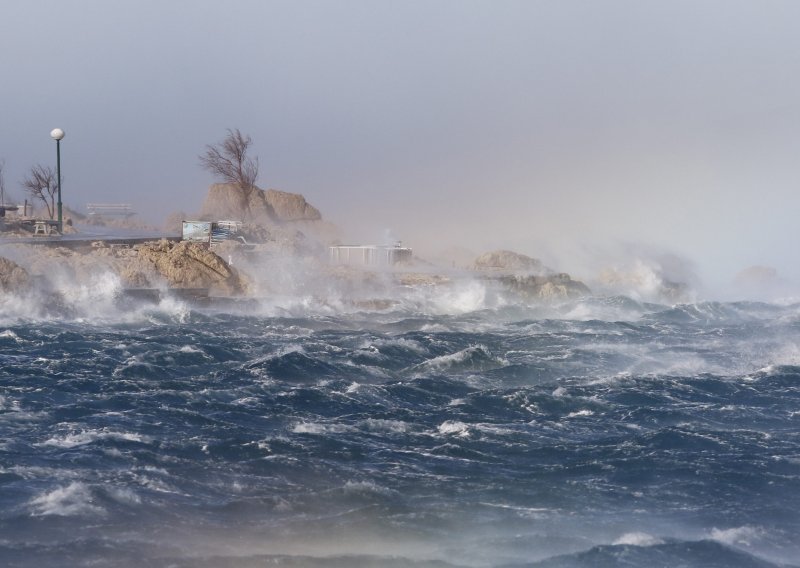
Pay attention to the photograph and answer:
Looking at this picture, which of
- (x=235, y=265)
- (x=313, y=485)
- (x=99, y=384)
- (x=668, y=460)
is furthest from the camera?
(x=235, y=265)

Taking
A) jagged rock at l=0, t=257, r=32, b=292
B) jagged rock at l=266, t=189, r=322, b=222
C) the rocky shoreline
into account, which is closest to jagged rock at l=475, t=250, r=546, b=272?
the rocky shoreline

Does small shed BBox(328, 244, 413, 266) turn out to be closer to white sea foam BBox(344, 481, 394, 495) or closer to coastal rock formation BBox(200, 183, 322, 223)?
coastal rock formation BBox(200, 183, 322, 223)

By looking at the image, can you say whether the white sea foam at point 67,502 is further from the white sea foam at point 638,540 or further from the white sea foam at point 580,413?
the white sea foam at point 580,413

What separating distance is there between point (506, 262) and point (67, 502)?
45.2 meters

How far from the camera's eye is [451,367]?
2559cm

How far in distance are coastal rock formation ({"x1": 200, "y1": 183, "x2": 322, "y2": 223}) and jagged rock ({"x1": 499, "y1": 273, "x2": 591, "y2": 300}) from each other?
2114 centimetres

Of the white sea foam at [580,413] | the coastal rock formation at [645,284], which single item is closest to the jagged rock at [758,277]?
the coastal rock formation at [645,284]

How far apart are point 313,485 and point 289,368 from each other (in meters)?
9.86

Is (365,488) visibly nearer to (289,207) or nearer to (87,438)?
(87,438)

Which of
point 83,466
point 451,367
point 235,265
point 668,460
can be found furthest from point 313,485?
point 235,265

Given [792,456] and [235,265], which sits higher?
[235,265]

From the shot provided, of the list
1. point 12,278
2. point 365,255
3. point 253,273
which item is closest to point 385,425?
point 12,278

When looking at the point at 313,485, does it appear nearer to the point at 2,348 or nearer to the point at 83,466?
the point at 83,466

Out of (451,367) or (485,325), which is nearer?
(451,367)
